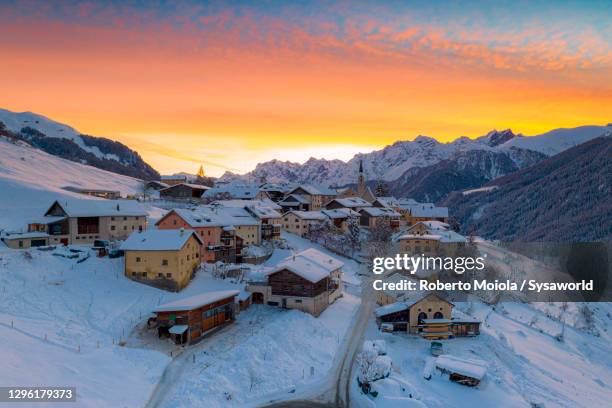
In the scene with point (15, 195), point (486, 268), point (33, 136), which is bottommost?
point (486, 268)

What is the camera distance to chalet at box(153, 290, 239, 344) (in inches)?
1363

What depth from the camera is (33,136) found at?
17912 centimetres

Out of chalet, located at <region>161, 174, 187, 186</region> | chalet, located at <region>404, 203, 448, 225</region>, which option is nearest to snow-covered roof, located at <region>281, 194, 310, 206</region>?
chalet, located at <region>404, 203, 448, 225</region>

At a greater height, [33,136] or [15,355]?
[33,136]

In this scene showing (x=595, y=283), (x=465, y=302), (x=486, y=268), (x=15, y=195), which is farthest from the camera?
(x=595, y=283)

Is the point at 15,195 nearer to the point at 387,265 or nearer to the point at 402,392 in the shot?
the point at 387,265

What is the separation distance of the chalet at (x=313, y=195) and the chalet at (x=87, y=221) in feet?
193

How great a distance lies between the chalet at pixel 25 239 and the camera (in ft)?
162

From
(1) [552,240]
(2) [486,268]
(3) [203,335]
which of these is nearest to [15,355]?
(3) [203,335]

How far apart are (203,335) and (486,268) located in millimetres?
59742

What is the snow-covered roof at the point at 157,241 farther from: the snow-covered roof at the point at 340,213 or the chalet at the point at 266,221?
the snow-covered roof at the point at 340,213

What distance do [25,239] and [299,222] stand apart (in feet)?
154

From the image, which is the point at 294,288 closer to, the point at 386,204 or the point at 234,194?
the point at 234,194

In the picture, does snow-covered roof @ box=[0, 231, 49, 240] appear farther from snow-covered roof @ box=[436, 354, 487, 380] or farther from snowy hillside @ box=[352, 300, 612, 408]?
snow-covered roof @ box=[436, 354, 487, 380]
